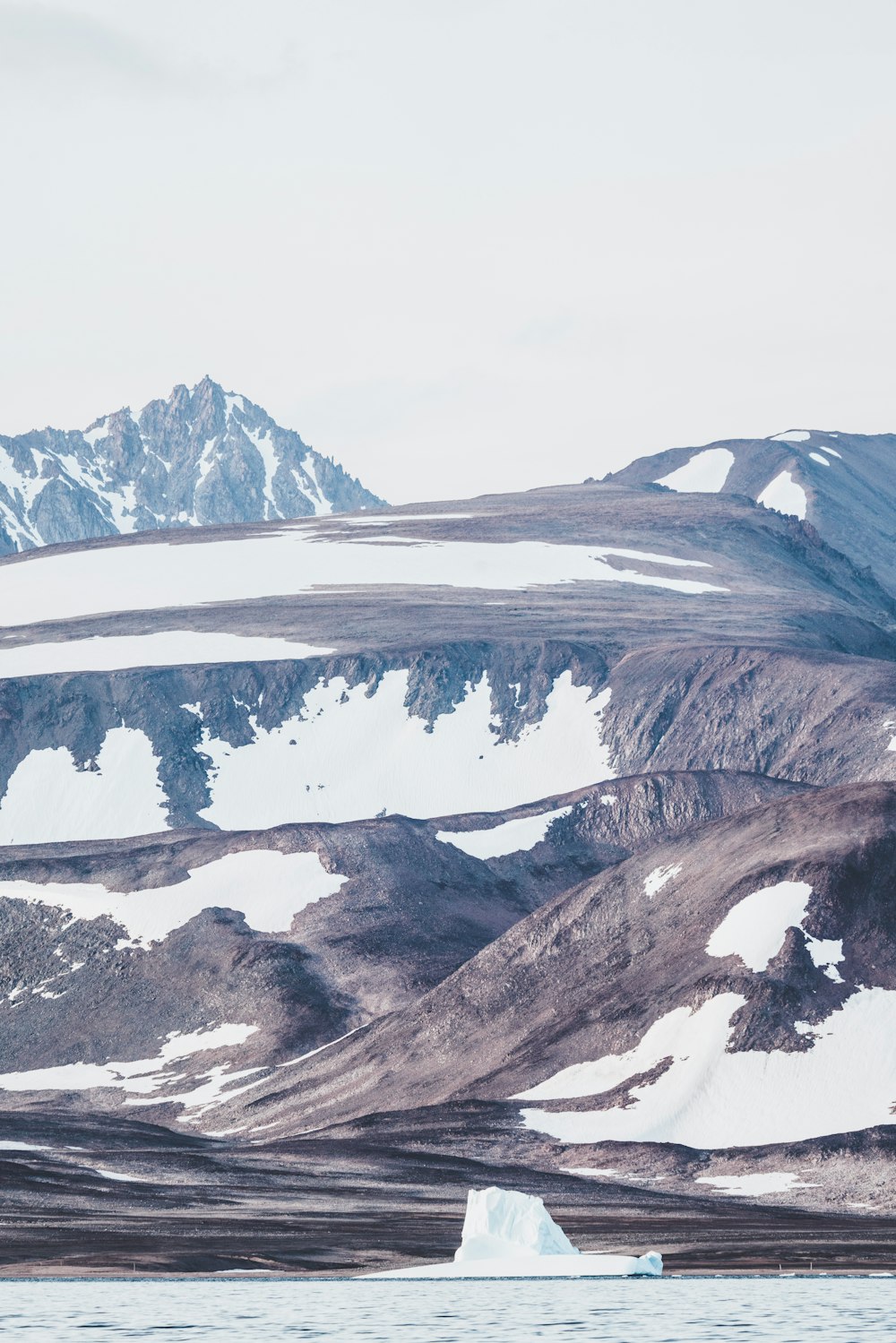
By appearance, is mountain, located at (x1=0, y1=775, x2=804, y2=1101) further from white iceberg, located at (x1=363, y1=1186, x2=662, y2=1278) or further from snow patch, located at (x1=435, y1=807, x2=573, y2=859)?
white iceberg, located at (x1=363, y1=1186, x2=662, y2=1278)

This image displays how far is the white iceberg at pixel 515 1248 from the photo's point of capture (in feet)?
262

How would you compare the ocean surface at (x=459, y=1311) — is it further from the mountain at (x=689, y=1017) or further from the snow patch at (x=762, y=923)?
the snow patch at (x=762, y=923)

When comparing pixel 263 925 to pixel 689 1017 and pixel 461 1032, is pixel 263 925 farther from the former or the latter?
pixel 689 1017

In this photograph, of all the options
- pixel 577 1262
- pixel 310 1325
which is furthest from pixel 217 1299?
pixel 577 1262

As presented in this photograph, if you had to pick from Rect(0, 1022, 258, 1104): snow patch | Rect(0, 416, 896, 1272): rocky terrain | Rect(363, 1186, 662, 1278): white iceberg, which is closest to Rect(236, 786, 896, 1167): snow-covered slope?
Rect(0, 416, 896, 1272): rocky terrain

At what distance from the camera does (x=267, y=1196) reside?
361 ft

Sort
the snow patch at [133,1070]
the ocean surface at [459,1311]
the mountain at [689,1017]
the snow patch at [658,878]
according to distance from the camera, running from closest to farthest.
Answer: the ocean surface at [459,1311] → the mountain at [689,1017] → the snow patch at [658,878] → the snow patch at [133,1070]

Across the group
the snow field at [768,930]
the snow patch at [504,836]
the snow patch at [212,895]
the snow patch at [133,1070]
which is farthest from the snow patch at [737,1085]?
the snow patch at [504,836]

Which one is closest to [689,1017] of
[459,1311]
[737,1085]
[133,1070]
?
[737,1085]

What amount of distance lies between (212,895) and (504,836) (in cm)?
2545

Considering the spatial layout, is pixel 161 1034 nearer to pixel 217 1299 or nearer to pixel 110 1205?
pixel 110 1205

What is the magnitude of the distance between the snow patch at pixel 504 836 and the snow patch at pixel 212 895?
11969 millimetres

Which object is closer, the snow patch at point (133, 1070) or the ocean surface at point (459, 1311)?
the ocean surface at point (459, 1311)

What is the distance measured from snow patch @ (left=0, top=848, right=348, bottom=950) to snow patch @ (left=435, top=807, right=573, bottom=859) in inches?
471
